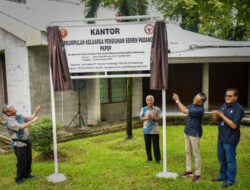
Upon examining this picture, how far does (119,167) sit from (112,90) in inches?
269

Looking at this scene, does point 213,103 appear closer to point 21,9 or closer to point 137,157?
point 137,157

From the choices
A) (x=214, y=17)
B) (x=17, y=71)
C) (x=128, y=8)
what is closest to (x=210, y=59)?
(x=214, y=17)

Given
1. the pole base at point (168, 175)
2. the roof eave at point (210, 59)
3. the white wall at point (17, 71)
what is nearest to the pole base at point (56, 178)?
the pole base at point (168, 175)

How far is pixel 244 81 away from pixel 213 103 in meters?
2.70

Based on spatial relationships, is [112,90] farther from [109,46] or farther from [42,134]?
[109,46]

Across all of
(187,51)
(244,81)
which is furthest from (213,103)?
(187,51)

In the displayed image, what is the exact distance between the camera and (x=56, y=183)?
5.63 meters

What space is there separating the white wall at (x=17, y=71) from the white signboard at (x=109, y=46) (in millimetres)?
4819

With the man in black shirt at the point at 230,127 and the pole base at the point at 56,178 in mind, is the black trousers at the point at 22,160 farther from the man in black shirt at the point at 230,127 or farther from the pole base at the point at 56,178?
the man in black shirt at the point at 230,127

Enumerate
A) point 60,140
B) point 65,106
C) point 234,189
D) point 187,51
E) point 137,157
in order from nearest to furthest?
point 234,189, point 137,157, point 60,140, point 65,106, point 187,51

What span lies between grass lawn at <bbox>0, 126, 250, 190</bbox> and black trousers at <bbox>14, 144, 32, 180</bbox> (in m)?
0.24

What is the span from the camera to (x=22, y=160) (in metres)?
5.50

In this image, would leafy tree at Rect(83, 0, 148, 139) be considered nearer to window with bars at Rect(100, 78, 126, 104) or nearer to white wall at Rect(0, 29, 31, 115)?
white wall at Rect(0, 29, 31, 115)

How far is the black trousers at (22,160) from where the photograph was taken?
546 centimetres
